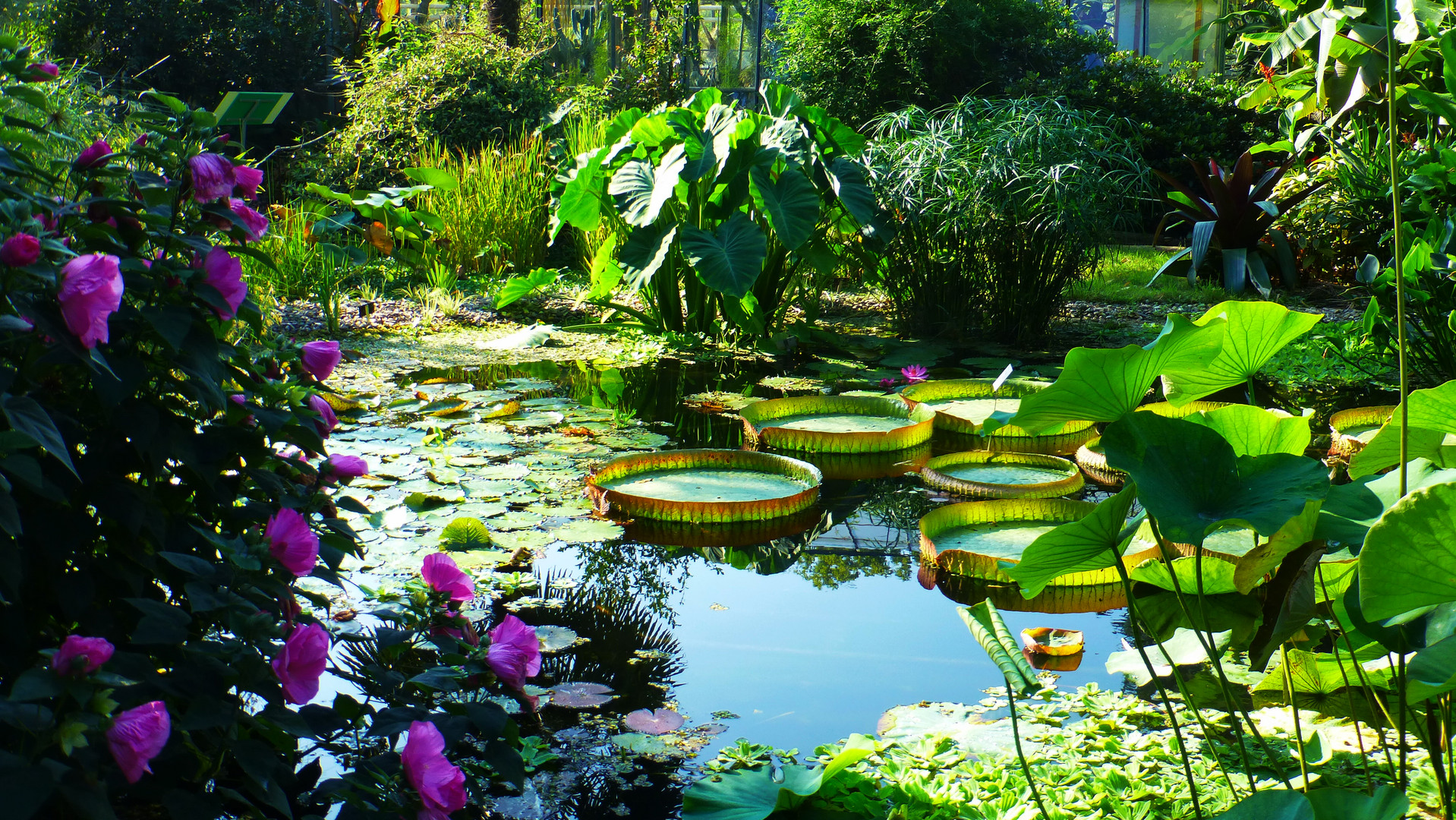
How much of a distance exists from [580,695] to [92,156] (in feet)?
4.03

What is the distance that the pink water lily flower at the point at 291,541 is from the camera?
111cm

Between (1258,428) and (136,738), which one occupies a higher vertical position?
(1258,428)

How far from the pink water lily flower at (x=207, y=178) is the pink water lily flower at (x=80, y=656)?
1.71 ft

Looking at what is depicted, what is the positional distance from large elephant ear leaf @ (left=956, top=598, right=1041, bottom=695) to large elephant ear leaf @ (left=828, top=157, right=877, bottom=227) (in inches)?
161

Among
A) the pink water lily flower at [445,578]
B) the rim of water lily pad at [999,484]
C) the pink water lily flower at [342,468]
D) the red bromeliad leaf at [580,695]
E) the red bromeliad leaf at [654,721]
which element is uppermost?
the pink water lily flower at [342,468]

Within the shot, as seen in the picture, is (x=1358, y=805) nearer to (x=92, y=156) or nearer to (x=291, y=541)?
(x=291, y=541)

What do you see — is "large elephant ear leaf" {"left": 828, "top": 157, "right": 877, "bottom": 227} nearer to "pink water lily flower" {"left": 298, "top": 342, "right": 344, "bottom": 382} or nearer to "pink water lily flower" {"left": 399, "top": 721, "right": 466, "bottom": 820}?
"pink water lily flower" {"left": 298, "top": 342, "right": 344, "bottom": 382}

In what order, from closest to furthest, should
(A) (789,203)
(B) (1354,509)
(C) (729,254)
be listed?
1. (B) (1354,509)
2. (C) (729,254)
3. (A) (789,203)

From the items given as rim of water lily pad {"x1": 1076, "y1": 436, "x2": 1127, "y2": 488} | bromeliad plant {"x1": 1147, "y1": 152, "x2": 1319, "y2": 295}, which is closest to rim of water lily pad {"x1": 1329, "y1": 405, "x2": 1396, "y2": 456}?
rim of water lily pad {"x1": 1076, "y1": 436, "x2": 1127, "y2": 488}

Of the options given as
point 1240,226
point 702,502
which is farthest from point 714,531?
point 1240,226

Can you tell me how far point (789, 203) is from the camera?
16.3ft

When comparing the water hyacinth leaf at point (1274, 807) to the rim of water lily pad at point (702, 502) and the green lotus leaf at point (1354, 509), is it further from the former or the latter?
the rim of water lily pad at point (702, 502)

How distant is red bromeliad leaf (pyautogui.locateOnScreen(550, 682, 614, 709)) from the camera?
194 cm

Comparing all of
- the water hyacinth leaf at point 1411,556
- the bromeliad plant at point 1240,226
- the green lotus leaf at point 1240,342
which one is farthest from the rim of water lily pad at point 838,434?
the bromeliad plant at point 1240,226
